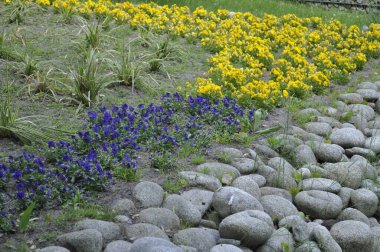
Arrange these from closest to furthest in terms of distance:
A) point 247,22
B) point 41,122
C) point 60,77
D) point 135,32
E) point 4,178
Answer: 1. point 4,178
2. point 41,122
3. point 60,77
4. point 135,32
5. point 247,22

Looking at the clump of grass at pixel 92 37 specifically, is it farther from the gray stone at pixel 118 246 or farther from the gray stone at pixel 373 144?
the gray stone at pixel 118 246

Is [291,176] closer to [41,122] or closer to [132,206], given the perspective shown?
[132,206]

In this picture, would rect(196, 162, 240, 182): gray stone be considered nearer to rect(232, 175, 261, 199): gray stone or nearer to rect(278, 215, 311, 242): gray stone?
rect(232, 175, 261, 199): gray stone

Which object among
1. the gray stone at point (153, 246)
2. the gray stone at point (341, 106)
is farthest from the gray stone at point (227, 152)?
the gray stone at point (341, 106)

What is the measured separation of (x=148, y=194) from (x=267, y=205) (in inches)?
36.8

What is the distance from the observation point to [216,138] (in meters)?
5.51

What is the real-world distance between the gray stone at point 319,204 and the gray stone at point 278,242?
2.06 feet

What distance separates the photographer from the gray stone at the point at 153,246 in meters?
3.54

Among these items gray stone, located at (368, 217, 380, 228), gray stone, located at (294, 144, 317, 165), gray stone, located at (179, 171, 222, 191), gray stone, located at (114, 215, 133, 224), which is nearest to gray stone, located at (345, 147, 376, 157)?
gray stone, located at (294, 144, 317, 165)

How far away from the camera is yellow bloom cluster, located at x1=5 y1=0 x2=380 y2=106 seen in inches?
272

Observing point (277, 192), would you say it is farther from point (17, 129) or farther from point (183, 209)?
point (17, 129)

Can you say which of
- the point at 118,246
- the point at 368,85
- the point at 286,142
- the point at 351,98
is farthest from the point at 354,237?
the point at 368,85

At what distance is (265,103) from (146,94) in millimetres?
1287

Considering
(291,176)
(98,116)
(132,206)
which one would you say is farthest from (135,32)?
(132,206)
